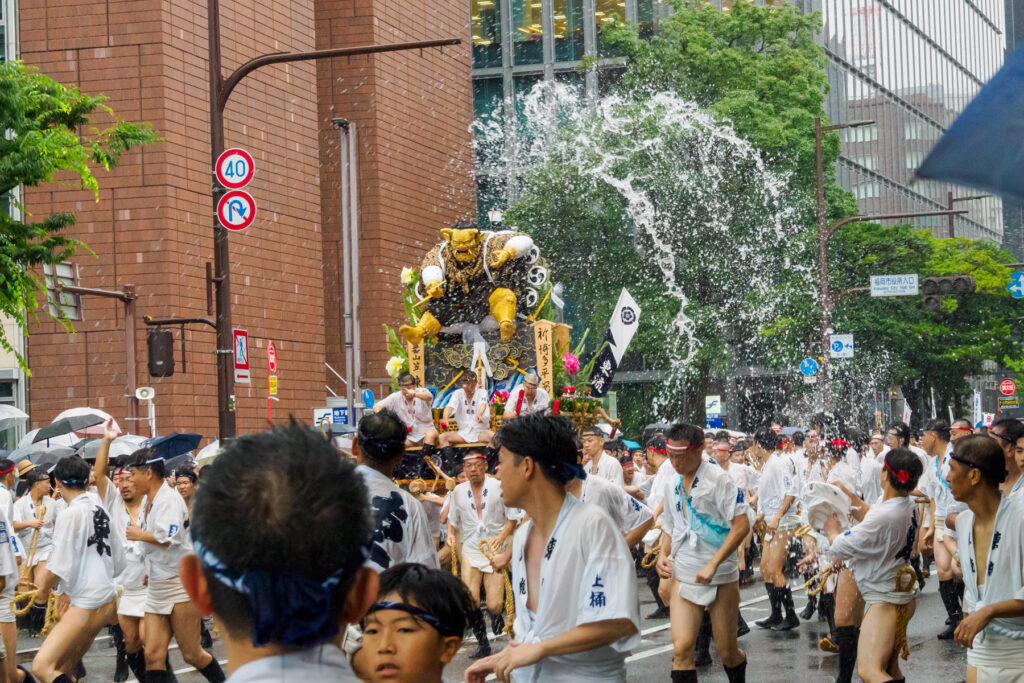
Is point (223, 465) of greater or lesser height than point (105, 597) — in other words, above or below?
above

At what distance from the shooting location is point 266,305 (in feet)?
115

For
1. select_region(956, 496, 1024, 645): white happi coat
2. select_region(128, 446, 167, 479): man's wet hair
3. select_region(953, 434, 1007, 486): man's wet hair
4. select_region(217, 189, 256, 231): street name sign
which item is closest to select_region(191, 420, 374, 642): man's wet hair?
select_region(956, 496, 1024, 645): white happi coat

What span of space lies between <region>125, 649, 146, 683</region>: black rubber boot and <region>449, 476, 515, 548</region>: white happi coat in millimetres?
3941

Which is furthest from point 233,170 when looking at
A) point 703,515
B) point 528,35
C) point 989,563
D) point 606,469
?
point 528,35

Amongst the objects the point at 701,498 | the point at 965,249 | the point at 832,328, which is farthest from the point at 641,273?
the point at 701,498

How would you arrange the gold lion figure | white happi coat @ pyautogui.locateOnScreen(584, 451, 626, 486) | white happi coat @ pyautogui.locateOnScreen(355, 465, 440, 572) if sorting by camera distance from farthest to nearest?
the gold lion figure, white happi coat @ pyautogui.locateOnScreen(584, 451, 626, 486), white happi coat @ pyautogui.locateOnScreen(355, 465, 440, 572)

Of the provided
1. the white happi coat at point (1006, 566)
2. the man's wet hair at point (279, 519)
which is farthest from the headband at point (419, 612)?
the white happi coat at point (1006, 566)

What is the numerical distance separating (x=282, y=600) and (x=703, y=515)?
A: 7.18m

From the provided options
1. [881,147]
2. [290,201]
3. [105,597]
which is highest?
[881,147]

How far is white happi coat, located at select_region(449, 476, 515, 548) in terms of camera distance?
13.8 meters

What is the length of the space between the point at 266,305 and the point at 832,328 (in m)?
17.7

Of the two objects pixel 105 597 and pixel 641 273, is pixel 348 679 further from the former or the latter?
pixel 641 273

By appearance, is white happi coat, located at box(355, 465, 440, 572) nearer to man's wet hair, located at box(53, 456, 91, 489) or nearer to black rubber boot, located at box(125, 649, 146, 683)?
man's wet hair, located at box(53, 456, 91, 489)

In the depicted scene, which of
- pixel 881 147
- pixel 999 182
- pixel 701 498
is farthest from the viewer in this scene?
pixel 881 147
